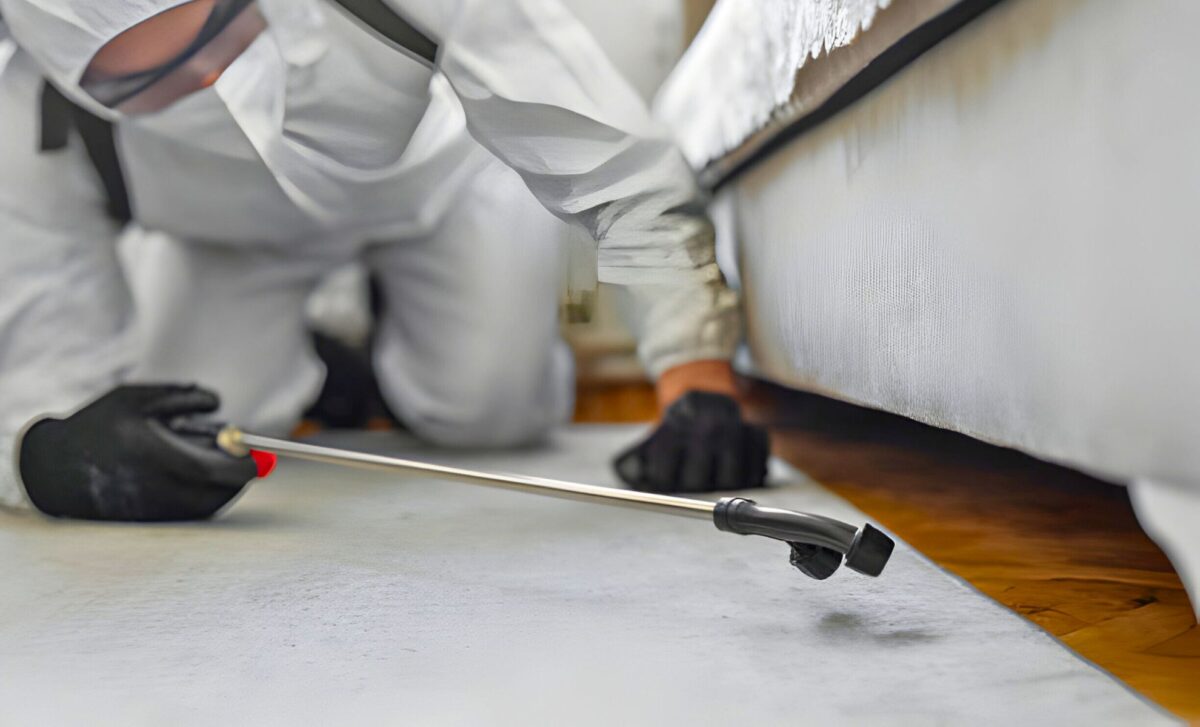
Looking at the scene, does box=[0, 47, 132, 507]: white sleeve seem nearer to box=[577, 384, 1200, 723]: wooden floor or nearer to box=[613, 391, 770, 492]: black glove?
box=[613, 391, 770, 492]: black glove

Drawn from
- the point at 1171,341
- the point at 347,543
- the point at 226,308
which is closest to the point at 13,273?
the point at 226,308

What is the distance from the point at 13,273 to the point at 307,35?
322mm

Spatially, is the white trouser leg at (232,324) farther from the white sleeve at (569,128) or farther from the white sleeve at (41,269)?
the white sleeve at (569,128)

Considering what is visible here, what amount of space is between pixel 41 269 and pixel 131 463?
0.56ft

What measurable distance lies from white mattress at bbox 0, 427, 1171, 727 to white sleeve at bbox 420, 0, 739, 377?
0.13m

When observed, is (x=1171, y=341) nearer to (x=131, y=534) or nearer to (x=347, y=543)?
(x=347, y=543)

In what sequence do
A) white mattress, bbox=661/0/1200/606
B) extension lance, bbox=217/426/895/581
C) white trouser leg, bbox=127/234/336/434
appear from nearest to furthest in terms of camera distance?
white mattress, bbox=661/0/1200/606 → extension lance, bbox=217/426/895/581 → white trouser leg, bbox=127/234/336/434

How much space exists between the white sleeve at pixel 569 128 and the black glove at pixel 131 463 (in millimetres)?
241

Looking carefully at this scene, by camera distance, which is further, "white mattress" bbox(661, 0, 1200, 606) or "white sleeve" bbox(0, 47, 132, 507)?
"white sleeve" bbox(0, 47, 132, 507)

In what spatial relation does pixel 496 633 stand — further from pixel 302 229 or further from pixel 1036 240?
pixel 302 229

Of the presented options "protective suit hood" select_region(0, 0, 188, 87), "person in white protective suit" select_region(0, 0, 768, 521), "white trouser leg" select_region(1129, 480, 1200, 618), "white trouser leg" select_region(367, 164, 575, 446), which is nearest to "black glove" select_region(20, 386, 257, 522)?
"person in white protective suit" select_region(0, 0, 768, 521)

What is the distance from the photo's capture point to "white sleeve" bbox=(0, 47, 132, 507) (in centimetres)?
62

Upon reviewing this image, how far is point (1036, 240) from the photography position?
32 centimetres

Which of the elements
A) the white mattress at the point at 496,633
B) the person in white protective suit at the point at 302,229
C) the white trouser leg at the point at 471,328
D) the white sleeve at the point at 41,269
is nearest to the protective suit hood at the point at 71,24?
the person in white protective suit at the point at 302,229
